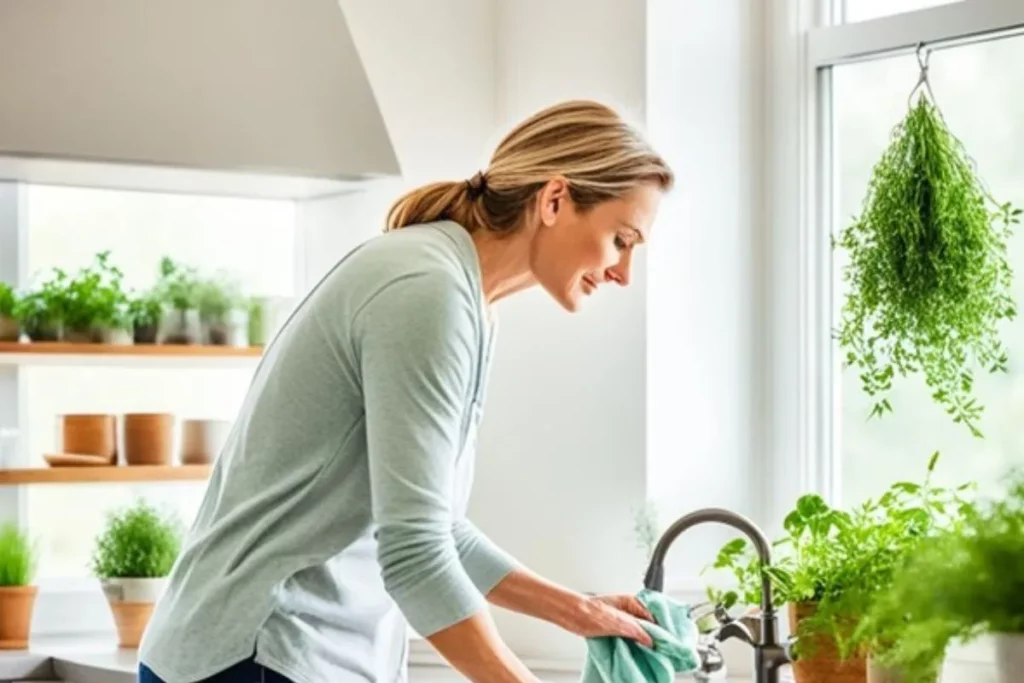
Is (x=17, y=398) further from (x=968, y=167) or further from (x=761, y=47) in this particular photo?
Result: (x=968, y=167)

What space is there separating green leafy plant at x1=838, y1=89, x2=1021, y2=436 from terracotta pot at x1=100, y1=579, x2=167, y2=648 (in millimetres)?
1281

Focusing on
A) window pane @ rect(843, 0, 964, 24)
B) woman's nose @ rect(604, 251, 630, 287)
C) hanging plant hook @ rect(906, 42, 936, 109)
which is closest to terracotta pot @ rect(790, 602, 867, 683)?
woman's nose @ rect(604, 251, 630, 287)

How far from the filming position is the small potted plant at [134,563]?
3273 millimetres

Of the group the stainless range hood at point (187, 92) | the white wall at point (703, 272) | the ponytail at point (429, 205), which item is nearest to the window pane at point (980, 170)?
the white wall at point (703, 272)

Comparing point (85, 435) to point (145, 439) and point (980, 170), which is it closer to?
point (145, 439)

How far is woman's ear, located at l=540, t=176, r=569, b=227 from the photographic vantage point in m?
2.04

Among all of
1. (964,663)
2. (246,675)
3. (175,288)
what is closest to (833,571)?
(964,663)

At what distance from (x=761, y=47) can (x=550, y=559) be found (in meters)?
0.97

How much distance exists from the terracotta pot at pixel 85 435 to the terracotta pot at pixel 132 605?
0.23m

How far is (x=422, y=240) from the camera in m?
1.93

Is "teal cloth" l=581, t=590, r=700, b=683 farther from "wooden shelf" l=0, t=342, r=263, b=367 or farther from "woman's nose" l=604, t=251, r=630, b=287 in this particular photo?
"wooden shelf" l=0, t=342, r=263, b=367

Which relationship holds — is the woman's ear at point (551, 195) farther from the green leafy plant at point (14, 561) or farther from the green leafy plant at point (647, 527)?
the green leafy plant at point (14, 561)

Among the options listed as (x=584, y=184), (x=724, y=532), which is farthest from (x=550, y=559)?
(x=584, y=184)

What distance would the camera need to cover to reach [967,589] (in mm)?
1445
